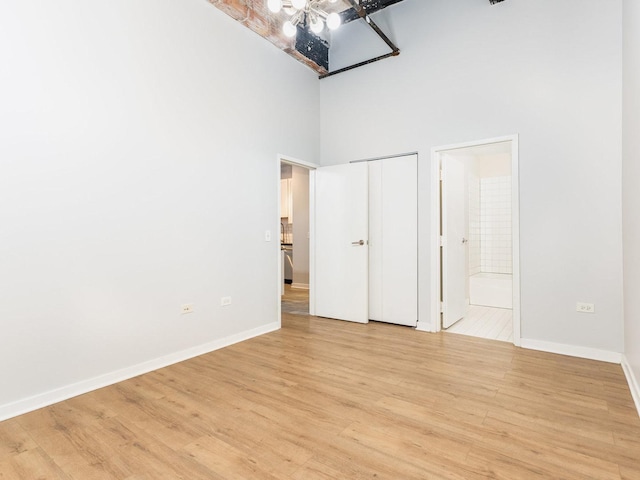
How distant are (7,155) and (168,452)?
78.1 inches

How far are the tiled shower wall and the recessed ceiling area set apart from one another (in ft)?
11.8

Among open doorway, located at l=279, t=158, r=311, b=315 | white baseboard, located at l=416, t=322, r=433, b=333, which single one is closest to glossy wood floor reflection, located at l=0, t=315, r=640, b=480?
white baseboard, located at l=416, t=322, r=433, b=333

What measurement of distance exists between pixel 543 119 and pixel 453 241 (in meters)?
1.52

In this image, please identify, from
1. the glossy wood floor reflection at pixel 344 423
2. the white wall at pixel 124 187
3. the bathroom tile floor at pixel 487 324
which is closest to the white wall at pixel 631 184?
the glossy wood floor reflection at pixel 344 423

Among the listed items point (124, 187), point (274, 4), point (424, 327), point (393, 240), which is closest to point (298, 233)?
point (393, 240)

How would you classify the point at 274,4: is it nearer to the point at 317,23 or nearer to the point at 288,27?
the point at 288,27

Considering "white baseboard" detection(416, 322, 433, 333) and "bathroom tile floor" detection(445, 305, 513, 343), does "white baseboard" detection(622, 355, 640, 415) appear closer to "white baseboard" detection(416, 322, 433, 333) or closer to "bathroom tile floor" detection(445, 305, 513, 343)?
"bathroom tile floor" detection(445, 305, 513, 343)

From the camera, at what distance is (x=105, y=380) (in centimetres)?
252

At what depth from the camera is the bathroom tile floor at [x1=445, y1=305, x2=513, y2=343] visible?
3.72 metres

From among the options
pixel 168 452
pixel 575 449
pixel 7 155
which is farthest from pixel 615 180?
pixel 7 155

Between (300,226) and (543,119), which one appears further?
(300,226)

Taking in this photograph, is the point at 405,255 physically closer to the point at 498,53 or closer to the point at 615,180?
the point at 615,180

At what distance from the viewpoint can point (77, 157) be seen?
7.84ft

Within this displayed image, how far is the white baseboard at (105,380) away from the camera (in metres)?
2.12
